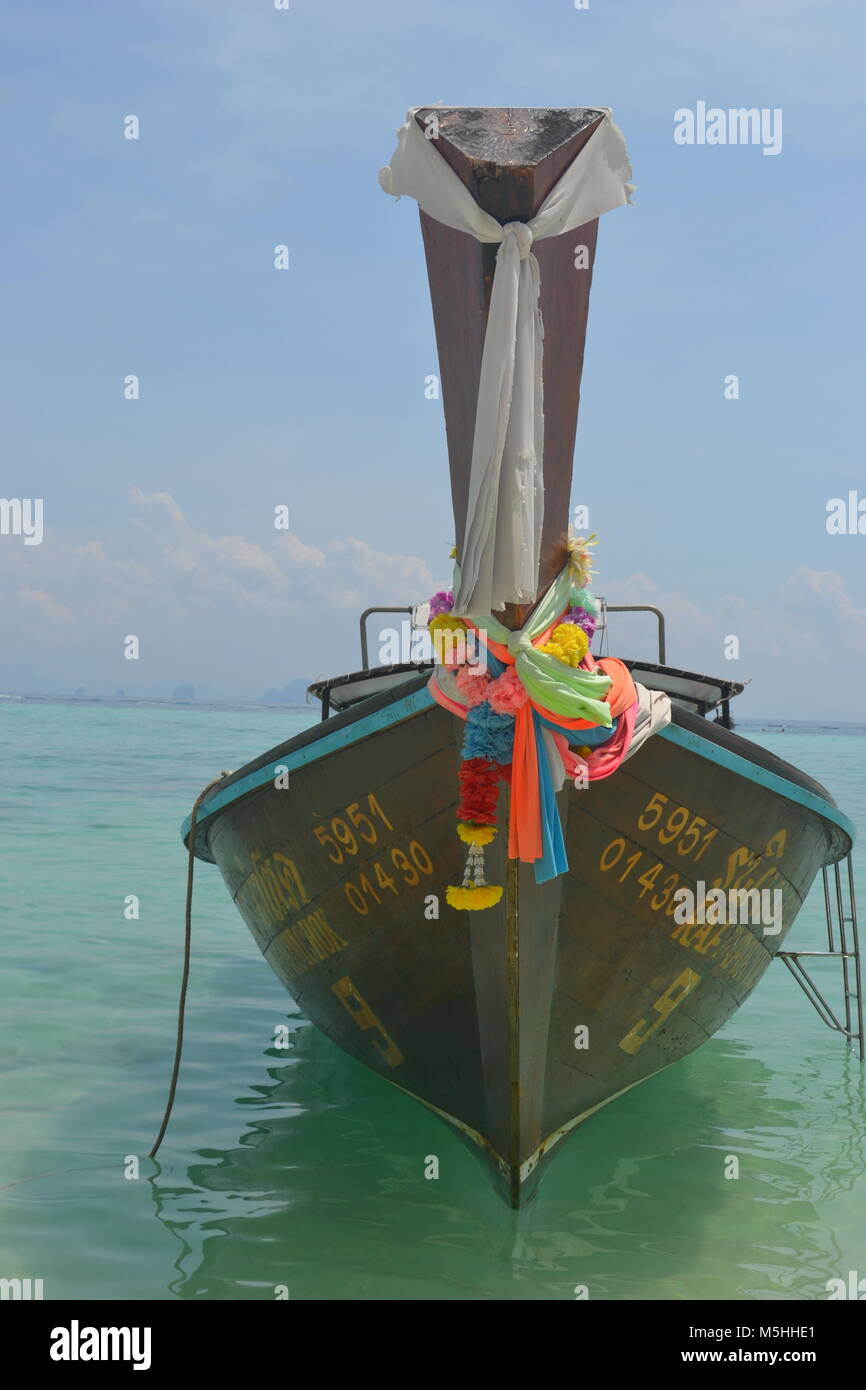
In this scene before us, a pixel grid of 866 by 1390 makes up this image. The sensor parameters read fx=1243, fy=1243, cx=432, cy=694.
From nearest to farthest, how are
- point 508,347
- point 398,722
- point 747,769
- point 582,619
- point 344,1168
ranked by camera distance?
1. point 508,347
2. point 582,619
3. point 398,722
4. point 747,769
5. point 344,1168

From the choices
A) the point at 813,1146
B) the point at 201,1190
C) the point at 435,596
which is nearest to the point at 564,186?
the point at 435,596

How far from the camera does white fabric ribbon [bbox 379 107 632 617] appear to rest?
12.6ft

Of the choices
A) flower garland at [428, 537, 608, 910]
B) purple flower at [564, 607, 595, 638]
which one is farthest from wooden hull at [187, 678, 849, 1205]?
purple flower at [564, 607, 595, 638]

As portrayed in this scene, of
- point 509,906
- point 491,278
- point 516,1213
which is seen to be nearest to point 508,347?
point 491,278

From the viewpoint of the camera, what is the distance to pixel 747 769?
494cm

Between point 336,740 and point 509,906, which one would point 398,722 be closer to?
point 336,740

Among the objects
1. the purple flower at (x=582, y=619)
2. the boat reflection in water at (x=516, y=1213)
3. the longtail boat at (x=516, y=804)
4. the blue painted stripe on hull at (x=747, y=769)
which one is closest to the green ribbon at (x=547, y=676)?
the longtail boat at (x=516, y=804)

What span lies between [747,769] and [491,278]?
85.9 inches

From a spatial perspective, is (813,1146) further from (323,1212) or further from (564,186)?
(564,186)

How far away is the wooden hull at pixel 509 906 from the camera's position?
468 centimetres

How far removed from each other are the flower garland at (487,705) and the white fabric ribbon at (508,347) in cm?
27

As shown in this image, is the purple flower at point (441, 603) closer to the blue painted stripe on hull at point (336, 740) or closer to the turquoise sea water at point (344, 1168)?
the blue painted stripe on hull at point (336, 740)

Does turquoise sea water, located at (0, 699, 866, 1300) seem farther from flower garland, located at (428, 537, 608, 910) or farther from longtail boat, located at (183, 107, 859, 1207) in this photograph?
flower garland, located at (428, 537, 608, 910)
